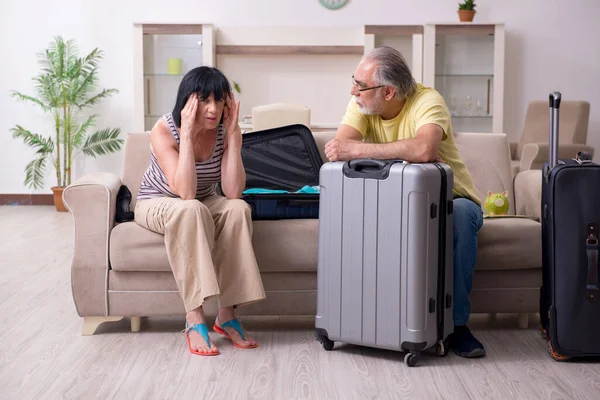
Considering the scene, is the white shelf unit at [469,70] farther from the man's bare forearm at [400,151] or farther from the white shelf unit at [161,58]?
the man's bare forearm at [400,151]

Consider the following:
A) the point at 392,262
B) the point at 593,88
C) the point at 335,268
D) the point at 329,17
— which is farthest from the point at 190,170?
the point at 593,88

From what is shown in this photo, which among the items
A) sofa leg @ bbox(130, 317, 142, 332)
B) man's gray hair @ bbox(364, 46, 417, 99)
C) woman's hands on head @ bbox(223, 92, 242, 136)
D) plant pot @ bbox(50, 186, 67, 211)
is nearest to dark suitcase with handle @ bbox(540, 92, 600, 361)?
man's gray hair @ bbox(364, 46, 417, 99)

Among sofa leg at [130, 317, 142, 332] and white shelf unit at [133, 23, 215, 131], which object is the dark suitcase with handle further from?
white shelf unit at [133, 23, 215, 131]

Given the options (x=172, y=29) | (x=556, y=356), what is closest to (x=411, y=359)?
(x=556, y=356)

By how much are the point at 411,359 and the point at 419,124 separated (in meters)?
0.77

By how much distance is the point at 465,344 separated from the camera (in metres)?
2.53

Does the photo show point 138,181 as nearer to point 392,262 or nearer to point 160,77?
point 392,262

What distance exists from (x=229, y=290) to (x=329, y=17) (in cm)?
440

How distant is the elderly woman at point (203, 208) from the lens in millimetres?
2547

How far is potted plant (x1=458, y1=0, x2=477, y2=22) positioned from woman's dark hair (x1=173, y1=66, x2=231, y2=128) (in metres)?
4.02

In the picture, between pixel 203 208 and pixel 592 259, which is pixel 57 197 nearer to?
pixel 203 208

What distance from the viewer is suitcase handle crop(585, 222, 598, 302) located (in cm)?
238

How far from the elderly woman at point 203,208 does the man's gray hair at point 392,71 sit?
0.52m

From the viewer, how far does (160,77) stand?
6273 millimetres
